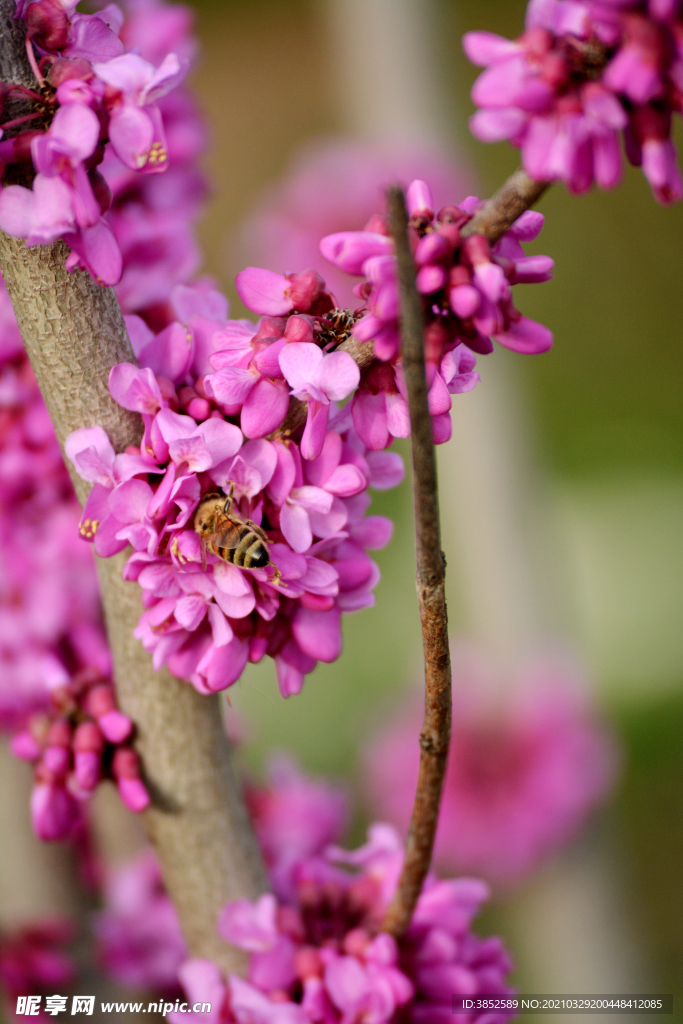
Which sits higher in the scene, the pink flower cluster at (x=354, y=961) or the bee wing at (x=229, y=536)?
the bee wing at (x=229, y=536)

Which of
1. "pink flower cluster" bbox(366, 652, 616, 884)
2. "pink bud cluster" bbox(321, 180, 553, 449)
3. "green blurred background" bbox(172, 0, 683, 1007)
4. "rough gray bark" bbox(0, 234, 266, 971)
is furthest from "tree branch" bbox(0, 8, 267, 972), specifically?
"pink flower cluster" bbox(366, 652, 616, 884)

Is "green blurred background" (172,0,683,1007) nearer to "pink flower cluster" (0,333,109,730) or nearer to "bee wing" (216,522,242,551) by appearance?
"pink flower cluster" (0,333,109,730)

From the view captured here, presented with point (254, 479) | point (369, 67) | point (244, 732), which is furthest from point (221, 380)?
point (369, 67)

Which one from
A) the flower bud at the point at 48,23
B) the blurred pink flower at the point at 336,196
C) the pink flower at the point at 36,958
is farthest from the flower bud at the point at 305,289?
the blurred pink flower at the point at 336,196

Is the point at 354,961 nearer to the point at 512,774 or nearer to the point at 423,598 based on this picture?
the point at 423,598

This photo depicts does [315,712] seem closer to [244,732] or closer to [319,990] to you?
[244,732]

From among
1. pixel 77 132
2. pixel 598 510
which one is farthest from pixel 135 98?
pixel 598 510

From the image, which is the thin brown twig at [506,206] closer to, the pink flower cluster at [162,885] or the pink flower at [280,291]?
the pink flower at [280,291]
